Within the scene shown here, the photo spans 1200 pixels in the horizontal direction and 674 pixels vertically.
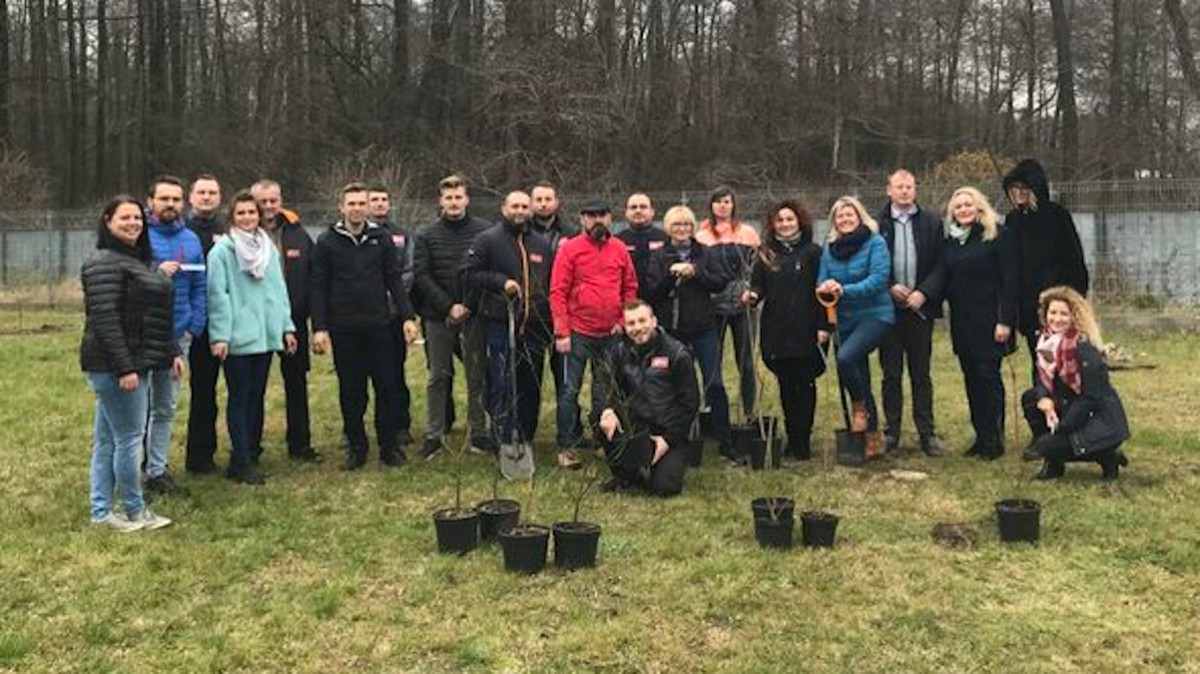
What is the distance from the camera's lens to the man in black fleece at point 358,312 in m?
6.53

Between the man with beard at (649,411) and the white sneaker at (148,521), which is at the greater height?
the man with beard at (649,411)

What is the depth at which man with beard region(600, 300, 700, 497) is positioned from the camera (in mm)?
5879

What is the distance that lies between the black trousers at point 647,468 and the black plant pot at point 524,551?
1328 mm

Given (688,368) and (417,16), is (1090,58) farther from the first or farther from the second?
(688,368)

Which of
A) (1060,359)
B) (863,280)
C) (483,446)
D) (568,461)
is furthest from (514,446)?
(1060,359)

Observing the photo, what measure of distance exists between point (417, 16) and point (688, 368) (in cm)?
2816

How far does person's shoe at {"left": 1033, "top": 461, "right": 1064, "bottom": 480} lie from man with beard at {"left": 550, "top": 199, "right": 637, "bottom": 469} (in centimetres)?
257

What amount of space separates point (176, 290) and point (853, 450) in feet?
13.5

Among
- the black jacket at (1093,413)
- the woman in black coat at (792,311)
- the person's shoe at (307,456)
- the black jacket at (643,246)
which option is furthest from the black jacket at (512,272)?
the black jacket at (1093,413)

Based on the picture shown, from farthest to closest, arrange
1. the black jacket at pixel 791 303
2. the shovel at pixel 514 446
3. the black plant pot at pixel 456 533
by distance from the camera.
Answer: the black jacket at pixel 791 303 → the shovel at pixel 514 446 → the black plant pot at pixel 456 533

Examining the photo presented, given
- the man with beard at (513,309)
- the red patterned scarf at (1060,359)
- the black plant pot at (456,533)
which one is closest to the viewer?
the black plant pot at (456,533)

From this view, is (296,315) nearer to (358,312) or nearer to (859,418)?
(358,312)

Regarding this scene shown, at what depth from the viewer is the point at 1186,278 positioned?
45.7 feet

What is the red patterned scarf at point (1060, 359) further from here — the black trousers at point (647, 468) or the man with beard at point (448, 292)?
the man with beard at point (448, 292)
